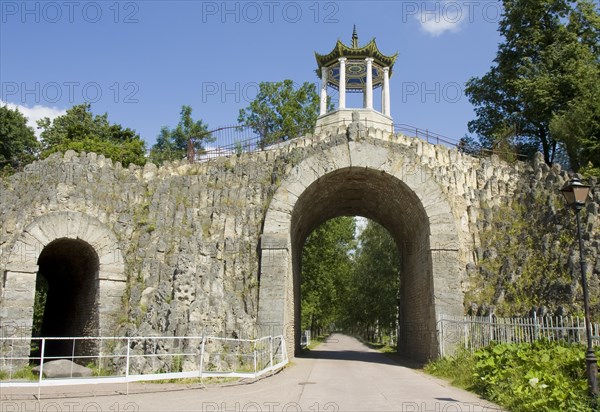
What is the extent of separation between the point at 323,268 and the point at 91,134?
19.3m

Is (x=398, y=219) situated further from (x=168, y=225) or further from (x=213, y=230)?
(x=168, y=225)

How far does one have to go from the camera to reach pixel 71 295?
20969mm

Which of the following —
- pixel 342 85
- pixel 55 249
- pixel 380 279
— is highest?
pixel 342 85

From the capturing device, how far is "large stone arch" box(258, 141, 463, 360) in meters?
18.5

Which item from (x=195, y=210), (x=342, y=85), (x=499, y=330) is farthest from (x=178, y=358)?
(x=342, y=85)

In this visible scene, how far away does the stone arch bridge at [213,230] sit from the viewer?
1719cm

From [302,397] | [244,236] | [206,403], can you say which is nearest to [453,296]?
[244,236]

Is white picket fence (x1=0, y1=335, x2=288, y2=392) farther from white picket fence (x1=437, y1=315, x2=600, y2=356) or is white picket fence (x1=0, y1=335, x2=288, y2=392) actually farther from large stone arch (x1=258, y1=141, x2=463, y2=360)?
white picket fence (x1=437, y1=315, x2=600, y2=356)

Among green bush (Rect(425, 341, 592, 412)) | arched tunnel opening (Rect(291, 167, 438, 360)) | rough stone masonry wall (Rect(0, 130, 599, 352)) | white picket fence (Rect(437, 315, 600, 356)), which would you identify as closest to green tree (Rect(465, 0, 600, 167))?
rough stone masonry wall (Rect(0, 130, 599, 352))

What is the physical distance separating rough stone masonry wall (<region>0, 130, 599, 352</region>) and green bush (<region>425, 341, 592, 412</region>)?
5426 millimetres

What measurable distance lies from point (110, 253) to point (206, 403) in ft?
32.0

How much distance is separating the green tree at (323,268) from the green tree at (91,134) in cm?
1306

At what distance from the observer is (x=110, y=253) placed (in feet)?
60.0

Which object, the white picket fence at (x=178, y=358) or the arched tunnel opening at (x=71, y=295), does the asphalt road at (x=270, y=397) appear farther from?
the arched tunnel opening at (x=71, y=295)
